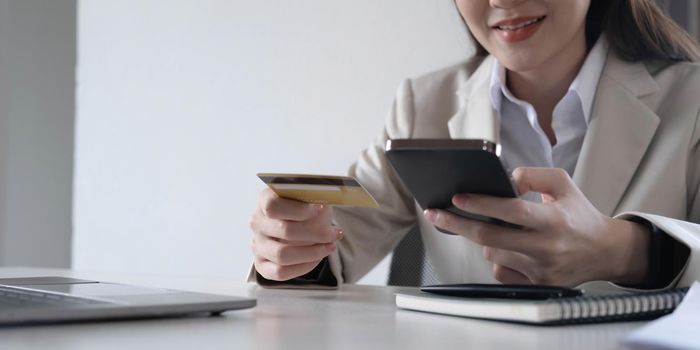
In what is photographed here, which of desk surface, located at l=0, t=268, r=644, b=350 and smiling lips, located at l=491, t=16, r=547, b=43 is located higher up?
smiling lips, located at l=491, t=16, r=547, b=43

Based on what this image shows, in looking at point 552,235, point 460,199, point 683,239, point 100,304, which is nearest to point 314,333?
point 100,304

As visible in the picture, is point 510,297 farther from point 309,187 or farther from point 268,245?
point 268,245

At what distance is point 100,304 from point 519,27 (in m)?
1.04

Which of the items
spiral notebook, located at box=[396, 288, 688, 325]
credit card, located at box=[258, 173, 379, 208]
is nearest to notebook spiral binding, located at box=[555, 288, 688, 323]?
spiral notebook, located at box=[396, 288, 688, 325]

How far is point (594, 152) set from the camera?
1.50 meters

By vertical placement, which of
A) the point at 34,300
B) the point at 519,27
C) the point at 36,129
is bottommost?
the point at 36,129

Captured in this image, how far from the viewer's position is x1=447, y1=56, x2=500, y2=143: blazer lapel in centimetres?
162

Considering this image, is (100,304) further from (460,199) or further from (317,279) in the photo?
(317,279)

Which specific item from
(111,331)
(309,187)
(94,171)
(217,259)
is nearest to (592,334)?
(111,331)

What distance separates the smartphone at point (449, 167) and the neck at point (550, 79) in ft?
2.52

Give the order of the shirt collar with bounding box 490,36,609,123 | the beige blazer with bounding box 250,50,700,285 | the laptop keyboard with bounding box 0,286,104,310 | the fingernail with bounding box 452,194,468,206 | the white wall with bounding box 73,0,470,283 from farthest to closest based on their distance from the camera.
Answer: the white wall with bounding box 73,0,470,283
the shirt collar with bounding box 490,36,609,123
the beige blazer with bounding box 250,50,700,285
the fingernail with bounding box 452,194,468,206
the laptop keyboard with bounding box 0,286,104,310

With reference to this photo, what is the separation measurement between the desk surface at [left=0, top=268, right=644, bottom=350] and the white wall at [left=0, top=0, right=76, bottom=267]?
2.47 metres

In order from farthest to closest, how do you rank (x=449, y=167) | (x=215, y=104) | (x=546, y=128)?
(x=215, y=104) → (x=546, y=128) → (x=449, y=167)

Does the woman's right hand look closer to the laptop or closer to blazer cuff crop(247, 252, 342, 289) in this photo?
blazer cuff crop(247, 252, 342, 289)
